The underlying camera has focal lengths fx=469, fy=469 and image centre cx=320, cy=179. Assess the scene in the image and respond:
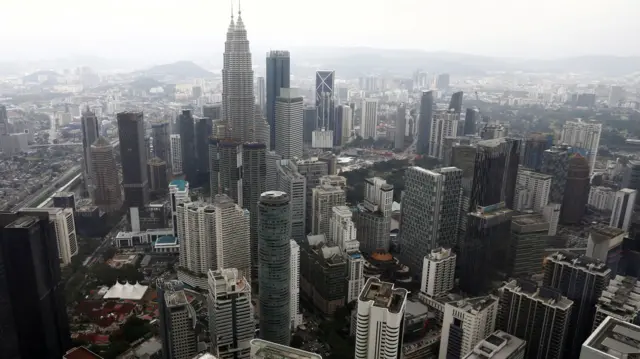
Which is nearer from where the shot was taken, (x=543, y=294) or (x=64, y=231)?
(x=543, y=294)

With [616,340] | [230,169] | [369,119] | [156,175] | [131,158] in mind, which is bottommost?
[156,175]

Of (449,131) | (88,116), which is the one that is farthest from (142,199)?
(449,131)

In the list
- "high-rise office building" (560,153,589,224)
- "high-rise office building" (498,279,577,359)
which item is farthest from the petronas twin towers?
"high-rise office building" (498,279,577,359)

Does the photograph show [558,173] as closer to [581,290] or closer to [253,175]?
[581,290]

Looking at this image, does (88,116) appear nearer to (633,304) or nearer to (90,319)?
(90,319)

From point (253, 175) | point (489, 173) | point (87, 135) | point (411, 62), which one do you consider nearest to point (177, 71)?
point (411, 62)

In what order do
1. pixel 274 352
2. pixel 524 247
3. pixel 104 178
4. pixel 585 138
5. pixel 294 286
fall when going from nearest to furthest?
pixel 274 352
pixel 294 286
pixel 524 247
pixel 104 178
pixel 585 138

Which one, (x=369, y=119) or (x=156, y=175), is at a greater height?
(x=369, y=119)
